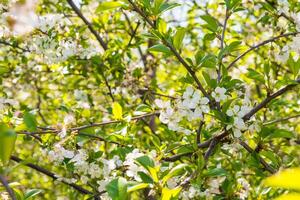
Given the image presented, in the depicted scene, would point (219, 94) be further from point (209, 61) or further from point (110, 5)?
point (110, 5)

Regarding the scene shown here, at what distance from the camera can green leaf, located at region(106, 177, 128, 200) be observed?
1.29 meters

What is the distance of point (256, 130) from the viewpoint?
1879mm

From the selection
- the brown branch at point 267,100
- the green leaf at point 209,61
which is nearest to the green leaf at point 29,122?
the green leaf at point 209,61

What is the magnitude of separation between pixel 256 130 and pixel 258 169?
0.29 m

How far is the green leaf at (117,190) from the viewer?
4.23 ft

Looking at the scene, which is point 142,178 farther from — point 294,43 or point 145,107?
point 294,43

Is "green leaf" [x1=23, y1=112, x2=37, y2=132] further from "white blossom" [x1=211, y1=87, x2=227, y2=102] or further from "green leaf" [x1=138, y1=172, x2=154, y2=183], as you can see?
"white blossom" [x1=211, y1=87, x2=227, y2=102]

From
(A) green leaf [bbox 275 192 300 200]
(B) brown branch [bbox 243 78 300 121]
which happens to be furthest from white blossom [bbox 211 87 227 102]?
(A) green leaf [bbox 275 192 300 200]

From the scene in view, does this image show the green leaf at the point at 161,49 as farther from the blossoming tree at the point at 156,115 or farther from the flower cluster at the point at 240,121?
the flower cluster at the point at 240,121

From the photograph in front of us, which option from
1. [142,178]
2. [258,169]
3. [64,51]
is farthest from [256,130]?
[64,51]

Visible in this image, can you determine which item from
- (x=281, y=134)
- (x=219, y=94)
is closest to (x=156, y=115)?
(x=219, y=94)

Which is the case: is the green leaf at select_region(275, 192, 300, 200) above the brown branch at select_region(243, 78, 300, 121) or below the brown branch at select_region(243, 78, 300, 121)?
below

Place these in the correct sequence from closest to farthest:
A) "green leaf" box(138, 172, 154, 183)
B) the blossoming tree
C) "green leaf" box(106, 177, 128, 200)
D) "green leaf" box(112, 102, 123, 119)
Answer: "green leaf" box(106, 177, 128, 200) < "green leaf" box(138, 172, 154, 183) < the blossoming tree < "green leaf" box(112, 102, 123, 119)

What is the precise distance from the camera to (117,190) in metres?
1.31
